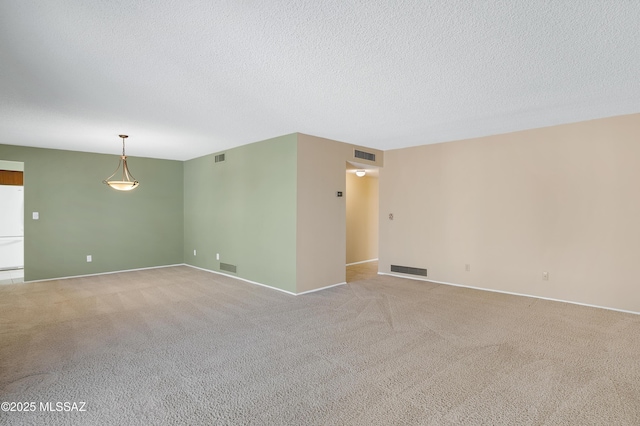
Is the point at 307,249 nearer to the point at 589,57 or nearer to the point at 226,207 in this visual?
the point at 226,207

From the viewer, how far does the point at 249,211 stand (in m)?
6.02

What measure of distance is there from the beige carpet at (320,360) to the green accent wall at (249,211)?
947mm

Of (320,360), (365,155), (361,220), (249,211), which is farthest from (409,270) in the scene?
(320,360)

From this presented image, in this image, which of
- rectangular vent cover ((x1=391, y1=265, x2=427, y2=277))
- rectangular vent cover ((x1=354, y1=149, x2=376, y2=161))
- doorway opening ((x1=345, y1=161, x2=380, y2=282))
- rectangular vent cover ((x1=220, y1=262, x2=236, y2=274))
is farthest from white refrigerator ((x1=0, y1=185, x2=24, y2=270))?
rectangular vent cover ((x1=391, y1=265, x2=427, y2=277))

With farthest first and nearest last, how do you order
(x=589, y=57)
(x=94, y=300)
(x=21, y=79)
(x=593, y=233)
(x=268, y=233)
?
(x=268, y=233)
(x=94, y=300)
(x=593, y=233)
(x=21, y=79)
(x=589, y=57)

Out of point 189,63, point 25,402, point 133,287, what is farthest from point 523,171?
point 133,287

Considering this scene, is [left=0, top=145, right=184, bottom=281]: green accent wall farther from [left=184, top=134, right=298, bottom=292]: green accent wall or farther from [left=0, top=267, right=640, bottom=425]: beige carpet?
[left=0, top=267, right=640, bottom=425]: beige carpet

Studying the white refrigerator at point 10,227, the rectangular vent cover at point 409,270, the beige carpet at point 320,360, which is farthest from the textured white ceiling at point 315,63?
the white refrigerator at point 10,227

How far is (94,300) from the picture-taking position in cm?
487

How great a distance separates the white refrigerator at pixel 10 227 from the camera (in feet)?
24.0

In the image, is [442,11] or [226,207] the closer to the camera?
[442,11]

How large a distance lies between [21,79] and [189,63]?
1.72 m

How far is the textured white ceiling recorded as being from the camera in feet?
6.61

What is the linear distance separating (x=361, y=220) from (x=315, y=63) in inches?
235
